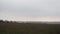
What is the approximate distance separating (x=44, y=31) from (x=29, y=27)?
0.18 metres

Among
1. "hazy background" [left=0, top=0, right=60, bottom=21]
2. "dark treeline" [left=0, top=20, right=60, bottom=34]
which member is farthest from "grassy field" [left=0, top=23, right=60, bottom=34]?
"hazy background" [left=0, top=0, right=60, bottom=21]

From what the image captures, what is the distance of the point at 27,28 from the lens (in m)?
1.21

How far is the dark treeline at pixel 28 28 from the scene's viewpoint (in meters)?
1.21

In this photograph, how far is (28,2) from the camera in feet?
4.42

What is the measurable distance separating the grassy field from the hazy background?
11 cm

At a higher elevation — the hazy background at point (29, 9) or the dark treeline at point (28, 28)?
the hazy background at point (29, 9)

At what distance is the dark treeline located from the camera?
1207mm

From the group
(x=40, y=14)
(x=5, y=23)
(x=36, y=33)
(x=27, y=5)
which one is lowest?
(x=36, y=33)

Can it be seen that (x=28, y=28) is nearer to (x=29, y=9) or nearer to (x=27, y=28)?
(x=27, y=28)

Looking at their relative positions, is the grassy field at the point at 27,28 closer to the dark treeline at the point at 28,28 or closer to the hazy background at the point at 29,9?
the dark treeline at the point at 28,28

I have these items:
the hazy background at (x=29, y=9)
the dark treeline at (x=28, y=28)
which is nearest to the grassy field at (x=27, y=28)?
the dark treeline at (x=28, y=28)

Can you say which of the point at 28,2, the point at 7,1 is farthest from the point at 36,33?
the point at 7,1

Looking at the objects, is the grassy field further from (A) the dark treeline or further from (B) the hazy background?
(B) the hazy background

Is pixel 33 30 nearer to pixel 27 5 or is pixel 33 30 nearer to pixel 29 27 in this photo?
pixel 29 27
